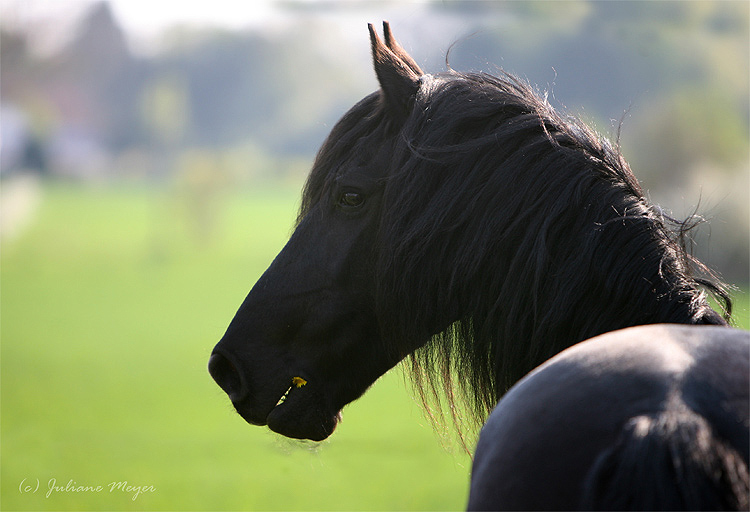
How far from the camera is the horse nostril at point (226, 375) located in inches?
65.4

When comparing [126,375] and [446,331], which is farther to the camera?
[126,375]

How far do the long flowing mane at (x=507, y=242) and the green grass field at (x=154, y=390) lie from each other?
511 millimetres

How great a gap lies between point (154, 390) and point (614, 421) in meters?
10.3

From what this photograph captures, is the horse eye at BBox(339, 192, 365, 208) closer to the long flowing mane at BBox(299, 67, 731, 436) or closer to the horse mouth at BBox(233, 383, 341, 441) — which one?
the long flowing mane at BBox(299, 67, 731, 436)

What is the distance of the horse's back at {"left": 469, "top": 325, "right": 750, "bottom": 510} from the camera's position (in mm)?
783

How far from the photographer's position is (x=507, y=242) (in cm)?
144

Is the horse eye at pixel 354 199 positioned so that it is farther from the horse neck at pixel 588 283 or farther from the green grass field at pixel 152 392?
the green grass field at pixel 152 392

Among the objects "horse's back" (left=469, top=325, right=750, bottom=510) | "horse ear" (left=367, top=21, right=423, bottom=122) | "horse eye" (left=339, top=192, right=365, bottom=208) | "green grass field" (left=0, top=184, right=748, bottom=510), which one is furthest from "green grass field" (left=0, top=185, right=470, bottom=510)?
"horse's back" (left=469, top=325, right=750, bottom=510)

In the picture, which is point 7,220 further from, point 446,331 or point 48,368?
point 446,331

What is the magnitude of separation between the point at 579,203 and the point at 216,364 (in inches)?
38.8

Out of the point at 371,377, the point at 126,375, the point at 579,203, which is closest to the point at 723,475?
the point at 579,203

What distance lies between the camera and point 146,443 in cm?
741

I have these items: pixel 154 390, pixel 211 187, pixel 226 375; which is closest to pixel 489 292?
pixel 226 375

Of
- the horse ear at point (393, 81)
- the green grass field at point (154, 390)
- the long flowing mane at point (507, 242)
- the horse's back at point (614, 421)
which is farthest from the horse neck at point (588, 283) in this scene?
the green grass field at point (154, 390)
